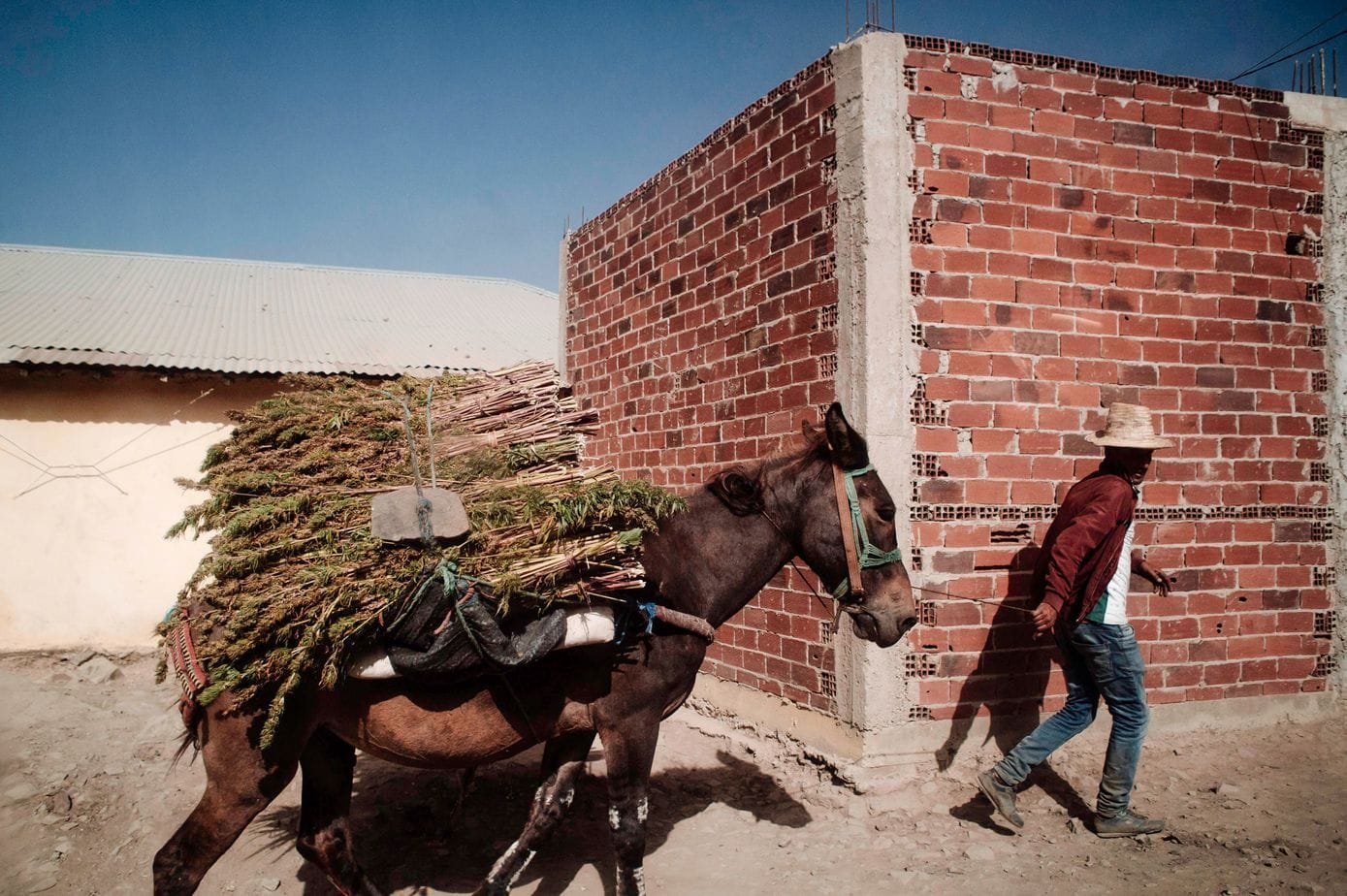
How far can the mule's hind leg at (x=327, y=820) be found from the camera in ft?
11.9

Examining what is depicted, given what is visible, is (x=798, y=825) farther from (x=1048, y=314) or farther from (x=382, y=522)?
(x=1048, y=314)

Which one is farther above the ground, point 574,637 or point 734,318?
point 734,318

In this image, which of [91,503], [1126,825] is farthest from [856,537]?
[91,503]

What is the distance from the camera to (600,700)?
3357mm

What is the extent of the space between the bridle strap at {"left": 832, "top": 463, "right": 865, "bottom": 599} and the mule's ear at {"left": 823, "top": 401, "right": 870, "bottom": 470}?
8 centimetres

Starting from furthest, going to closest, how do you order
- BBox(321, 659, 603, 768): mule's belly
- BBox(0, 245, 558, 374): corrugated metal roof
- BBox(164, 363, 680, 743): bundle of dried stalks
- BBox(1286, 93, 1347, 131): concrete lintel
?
1. BBox(0, 245, 558, 374): corrugated metal roof
2. BBox(1286, 93, 1347, 131): concrete lintel
3. BBox(321, 659, 603, 768): mule's belly
4. BBox(164, 363, 680, 743): bundle of dried stalks

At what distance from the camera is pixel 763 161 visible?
573 cm

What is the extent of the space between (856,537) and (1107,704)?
181cm

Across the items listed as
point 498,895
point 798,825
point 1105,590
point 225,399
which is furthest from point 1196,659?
point 225,399

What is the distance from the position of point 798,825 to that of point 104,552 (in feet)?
31.7

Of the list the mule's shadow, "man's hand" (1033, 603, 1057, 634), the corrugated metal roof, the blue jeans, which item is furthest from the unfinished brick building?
the corrugated metal roof

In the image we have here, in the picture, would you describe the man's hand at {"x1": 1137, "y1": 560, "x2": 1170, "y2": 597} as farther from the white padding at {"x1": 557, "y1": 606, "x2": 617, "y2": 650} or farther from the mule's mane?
the white padding at {"x1": 557, "y1": 606, "x2": 617, "y2": 650}

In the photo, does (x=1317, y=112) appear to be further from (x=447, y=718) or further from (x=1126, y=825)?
(x=447, y=718)

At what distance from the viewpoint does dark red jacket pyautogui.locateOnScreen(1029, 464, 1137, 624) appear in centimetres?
395
